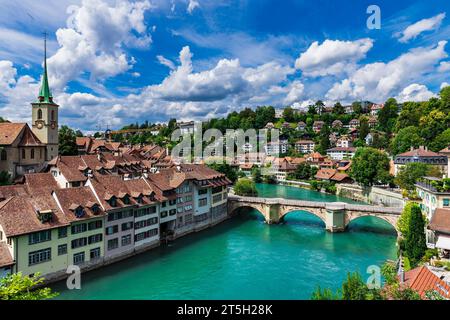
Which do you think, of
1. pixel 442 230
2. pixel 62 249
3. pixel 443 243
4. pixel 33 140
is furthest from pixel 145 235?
pixel 442 230

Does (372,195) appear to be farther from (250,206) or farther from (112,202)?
(112,202)

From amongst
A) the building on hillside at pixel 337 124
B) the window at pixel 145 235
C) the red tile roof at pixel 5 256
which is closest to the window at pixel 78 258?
the red tile roof at pixel 5 256

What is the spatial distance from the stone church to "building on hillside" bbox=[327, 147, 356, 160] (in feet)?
255

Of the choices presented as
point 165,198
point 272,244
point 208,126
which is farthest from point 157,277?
point 208,126

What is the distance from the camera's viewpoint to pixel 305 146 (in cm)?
11700

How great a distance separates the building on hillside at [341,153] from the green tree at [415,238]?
72865mm

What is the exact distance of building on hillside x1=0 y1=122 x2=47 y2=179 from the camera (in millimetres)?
42438

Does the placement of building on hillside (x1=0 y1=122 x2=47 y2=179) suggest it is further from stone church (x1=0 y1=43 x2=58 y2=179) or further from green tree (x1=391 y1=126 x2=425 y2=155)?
green tree (x1=391 y1=126 x2=425 y2=155)

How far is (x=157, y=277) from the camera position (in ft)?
92.5

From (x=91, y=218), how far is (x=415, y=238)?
87.3 feet

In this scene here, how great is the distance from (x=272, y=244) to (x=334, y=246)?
6.75 meters

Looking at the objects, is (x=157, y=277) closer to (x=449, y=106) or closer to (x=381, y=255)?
(x=381, y=255)

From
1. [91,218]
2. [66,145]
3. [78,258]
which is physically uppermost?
[66,145]
